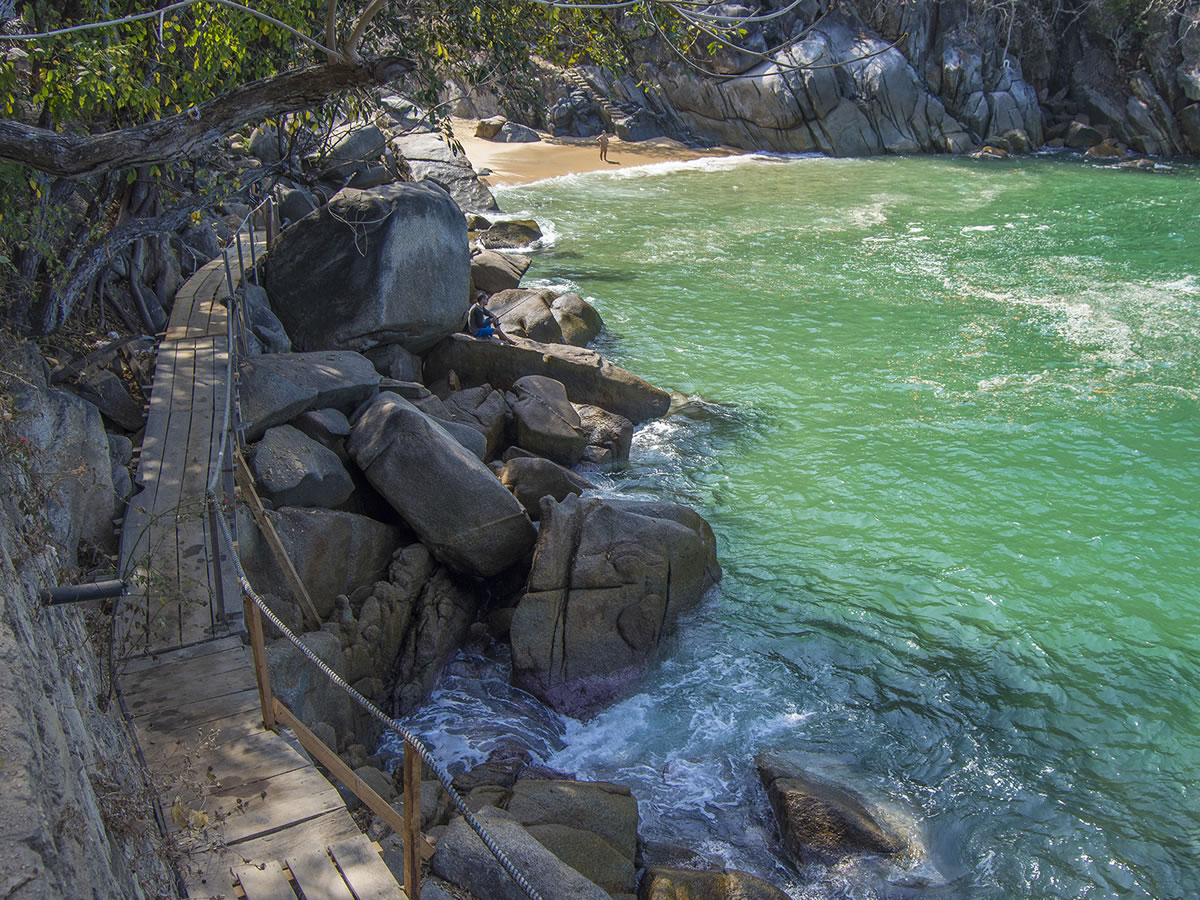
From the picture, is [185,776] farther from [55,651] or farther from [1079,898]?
[1079,898]

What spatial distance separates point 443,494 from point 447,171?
23.4m

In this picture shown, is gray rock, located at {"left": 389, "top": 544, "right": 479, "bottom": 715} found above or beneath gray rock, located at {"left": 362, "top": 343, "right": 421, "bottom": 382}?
beneath

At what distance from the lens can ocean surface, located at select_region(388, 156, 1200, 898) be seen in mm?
8711

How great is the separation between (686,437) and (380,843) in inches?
398

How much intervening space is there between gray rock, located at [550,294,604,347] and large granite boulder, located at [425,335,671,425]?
275 centimetres

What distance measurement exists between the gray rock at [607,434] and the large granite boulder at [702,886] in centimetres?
781

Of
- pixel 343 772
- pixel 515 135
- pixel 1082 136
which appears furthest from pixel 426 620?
pixel 1082 136

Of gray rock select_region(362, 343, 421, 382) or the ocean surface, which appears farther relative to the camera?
gray rock select_region(362, 343, 421, 382)

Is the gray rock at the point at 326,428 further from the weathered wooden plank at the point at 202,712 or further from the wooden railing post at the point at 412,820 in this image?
the wooden railing post at the point at 412,820

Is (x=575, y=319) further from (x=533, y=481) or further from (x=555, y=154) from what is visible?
(x=555, y=154)

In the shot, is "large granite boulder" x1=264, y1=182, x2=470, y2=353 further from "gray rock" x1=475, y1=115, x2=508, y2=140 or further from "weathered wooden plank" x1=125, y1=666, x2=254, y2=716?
"gray rock" x1=475, y1=115, x2=508, y2=140

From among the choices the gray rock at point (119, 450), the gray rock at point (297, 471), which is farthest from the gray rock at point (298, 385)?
the gray rock at point (119, 450)

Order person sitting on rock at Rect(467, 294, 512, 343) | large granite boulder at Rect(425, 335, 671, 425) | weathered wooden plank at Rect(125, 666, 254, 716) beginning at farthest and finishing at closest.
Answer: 1. person sitting on rock at Rect(467, 294, 512, 343)
2. large granite boulder at Rect(425, 335, 671, 425)
3. weathered wooden plank at Rect(125, 666, 254, 716)

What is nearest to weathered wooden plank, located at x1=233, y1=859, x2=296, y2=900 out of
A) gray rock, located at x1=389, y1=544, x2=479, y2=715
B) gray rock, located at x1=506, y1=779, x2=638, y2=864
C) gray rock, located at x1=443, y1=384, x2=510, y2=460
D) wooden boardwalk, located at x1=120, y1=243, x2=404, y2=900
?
wooden boardwalk, located at x1=120, y1=243, x2=404, y2=900
